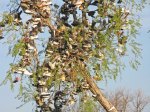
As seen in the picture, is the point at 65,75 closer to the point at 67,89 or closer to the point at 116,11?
the point at 67,89

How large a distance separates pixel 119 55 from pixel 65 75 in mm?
761

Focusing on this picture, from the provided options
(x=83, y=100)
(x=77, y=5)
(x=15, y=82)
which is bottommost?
(x=83, y=100)

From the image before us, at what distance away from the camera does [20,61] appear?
6.21m

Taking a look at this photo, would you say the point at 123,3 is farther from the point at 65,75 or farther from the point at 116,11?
the point at 65,75

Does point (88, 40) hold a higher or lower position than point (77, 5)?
lower

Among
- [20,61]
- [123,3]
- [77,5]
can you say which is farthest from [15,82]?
[123,3]

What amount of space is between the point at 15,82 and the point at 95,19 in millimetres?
1269

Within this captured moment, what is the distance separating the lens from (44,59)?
621cm

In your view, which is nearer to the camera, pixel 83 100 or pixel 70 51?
pixel 70 51

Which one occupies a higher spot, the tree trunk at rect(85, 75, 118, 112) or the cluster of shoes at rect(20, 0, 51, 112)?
the cluster of shoes at rect(20, 0, 51, 112)

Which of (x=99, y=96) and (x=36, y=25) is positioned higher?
(x=36, y=25)

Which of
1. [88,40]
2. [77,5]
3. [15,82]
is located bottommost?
[15,82]

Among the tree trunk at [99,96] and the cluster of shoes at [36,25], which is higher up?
the cluster of shoes at [36,25]

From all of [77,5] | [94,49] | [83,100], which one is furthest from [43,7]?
[83,100]
